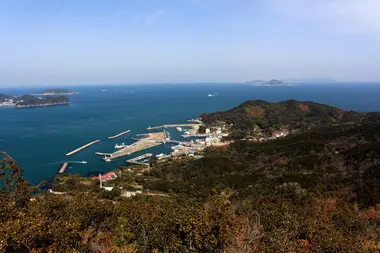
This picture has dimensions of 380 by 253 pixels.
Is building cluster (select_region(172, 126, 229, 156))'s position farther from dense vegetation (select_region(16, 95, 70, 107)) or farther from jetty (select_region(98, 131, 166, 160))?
dense vegetation (select_region(16, 95, 70, 107))

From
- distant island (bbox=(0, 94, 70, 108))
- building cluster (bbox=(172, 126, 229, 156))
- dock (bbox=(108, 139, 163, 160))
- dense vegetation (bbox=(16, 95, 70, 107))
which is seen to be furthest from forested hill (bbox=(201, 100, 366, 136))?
dense vegetation (bbox=(16, 95, 70, 107))

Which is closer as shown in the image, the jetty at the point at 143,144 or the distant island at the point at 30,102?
the jetty at the point at 143,144

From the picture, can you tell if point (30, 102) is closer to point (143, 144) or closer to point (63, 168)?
point (143, 144)

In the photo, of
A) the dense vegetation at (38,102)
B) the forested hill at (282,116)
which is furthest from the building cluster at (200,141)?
the dense vegetation at (38,102)

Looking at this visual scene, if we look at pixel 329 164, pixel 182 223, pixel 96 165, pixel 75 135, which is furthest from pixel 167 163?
pixel 182 223

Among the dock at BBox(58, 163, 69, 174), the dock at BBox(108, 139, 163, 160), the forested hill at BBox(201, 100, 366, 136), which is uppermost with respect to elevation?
the forested hill at BBox(201, 100, 366, 136)

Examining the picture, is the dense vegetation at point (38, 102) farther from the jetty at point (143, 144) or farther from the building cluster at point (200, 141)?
the building cluster at point (200, 141)
